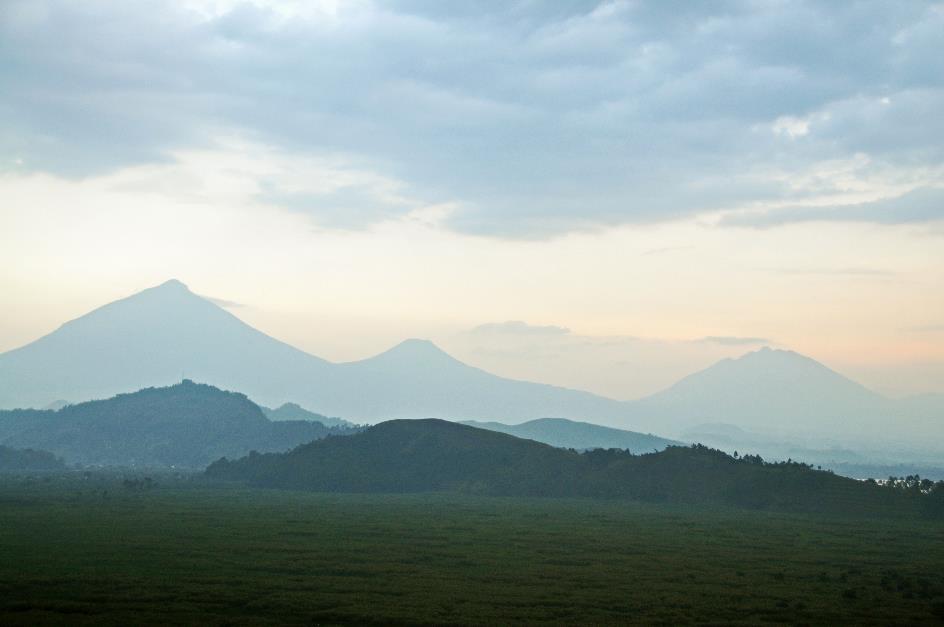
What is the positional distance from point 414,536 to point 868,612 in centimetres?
5344

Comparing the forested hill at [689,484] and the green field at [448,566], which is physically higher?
the forested hill at [689,484]

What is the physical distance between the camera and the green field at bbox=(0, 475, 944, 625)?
59156 millimetres

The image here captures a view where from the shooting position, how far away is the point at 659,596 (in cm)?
6625

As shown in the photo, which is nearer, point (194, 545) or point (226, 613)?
point (226, 613)

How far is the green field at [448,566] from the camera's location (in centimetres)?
5916

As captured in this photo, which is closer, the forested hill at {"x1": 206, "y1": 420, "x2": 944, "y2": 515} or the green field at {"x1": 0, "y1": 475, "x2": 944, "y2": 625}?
the green field at {"x1": 0, "y1": 475, "x2": 944, "y2": 625}

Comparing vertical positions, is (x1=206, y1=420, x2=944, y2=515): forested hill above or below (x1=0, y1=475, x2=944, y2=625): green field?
above

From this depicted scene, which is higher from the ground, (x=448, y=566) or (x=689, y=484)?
(x=689, y=484)

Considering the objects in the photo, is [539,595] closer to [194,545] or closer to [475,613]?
[475,613]

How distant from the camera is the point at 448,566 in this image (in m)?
80.8

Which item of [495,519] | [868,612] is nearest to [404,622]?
[868,612]

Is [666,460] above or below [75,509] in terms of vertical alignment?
above

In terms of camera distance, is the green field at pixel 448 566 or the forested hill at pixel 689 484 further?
the forested hill at pixel 689 484

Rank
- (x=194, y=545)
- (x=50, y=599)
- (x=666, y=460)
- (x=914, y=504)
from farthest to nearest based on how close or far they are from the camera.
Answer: (x=666, y=460) → (x=914, y=504) → (x=194, y=545) → (x=50, y=599)
